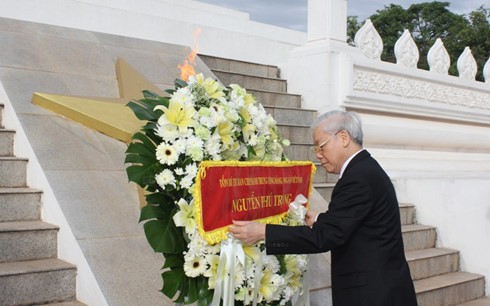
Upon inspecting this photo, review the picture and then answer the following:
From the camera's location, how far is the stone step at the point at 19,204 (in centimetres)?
436

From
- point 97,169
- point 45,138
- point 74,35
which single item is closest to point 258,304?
point 97,169

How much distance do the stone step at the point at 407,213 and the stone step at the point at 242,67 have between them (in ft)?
7.33

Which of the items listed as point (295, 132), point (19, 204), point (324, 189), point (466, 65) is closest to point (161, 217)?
point (19, 204)

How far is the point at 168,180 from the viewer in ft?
9.37

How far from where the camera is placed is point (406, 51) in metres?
8.59

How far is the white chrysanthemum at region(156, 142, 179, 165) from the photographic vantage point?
2.84m

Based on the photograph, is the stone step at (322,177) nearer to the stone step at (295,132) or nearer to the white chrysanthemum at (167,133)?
the stone step at (295,132)

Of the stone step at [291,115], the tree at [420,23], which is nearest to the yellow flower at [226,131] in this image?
the stone step at [291,115]

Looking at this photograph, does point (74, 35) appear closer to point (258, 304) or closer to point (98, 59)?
point (98, 59)

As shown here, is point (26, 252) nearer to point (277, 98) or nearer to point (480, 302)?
point (277, 98)

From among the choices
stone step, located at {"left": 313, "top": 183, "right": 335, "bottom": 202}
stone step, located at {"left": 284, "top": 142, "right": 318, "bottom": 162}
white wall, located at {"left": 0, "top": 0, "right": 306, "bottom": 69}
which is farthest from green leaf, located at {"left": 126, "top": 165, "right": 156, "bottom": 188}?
white wall, located at {"left": 0, "top": 0, "right": 306, "bottom": 69}

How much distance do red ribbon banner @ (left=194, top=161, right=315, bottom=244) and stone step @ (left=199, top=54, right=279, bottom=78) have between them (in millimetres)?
4485

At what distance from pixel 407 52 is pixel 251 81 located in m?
2.27

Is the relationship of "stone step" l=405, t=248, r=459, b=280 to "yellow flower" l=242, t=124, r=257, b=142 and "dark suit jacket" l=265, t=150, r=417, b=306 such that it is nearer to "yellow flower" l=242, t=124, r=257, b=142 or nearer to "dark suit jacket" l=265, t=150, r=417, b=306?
"dark suit jacket" l=265, t=150, r=417, b=306
